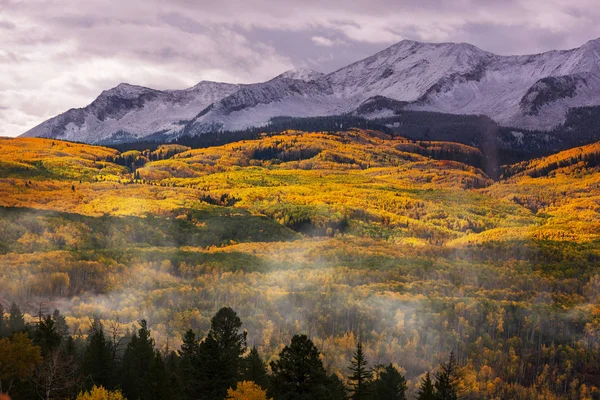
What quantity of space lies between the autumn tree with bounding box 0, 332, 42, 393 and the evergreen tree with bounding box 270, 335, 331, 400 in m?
36.4

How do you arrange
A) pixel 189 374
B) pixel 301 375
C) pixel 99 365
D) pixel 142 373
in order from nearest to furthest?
pixel 301 375
pixel 189 374
pixel 99 365
pixel 142 373

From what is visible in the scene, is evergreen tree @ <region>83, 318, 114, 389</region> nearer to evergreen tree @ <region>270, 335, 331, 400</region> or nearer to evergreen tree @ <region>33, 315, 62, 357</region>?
evergreen tree @ <region>33, 315, 62, 357</region>

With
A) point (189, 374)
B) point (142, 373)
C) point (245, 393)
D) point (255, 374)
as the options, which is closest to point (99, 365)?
point (142, 373)

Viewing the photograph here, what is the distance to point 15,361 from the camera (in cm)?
7812

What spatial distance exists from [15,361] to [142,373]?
92.0 feet

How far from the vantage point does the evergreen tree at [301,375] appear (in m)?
67.6

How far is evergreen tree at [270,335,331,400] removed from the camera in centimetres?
6762

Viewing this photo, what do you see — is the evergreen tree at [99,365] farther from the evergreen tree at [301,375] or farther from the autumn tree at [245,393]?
the evergreen tree at [301,375]

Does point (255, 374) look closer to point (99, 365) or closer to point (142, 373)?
point (142, 373)

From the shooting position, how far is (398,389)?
114438mm

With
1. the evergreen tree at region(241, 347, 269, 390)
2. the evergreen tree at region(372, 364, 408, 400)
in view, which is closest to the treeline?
the evergreen tree at region(372, 364, 408, 400)

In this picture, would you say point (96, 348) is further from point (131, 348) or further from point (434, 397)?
point (434, 397)

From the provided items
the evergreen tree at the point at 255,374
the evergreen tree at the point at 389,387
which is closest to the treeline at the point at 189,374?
the evergreen tree at the point at 389,387

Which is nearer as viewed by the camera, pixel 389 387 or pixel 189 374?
pixel 189 374
